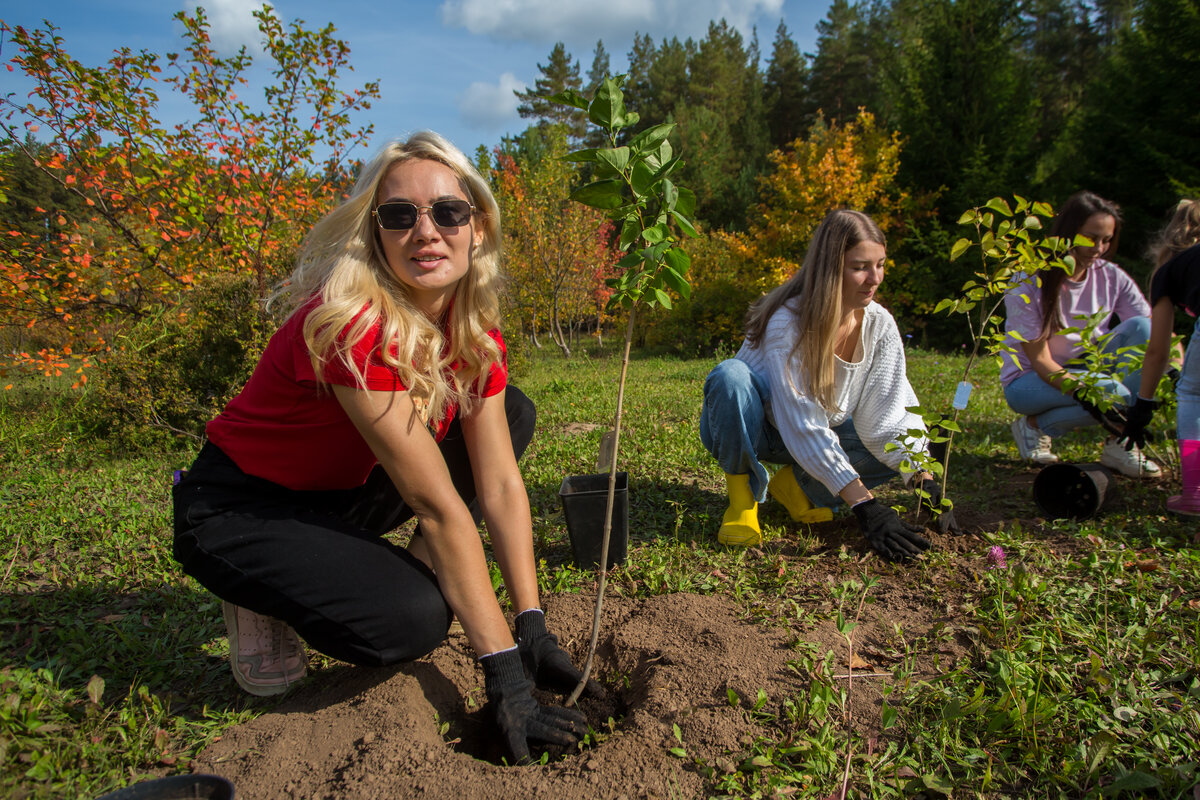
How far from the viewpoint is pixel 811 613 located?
7.06 ft

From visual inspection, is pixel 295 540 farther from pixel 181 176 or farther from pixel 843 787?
pixel 181 176

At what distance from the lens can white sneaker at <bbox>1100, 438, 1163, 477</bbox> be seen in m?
3.18

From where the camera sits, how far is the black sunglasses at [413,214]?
177 cm

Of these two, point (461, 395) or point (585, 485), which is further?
point (585, 485)

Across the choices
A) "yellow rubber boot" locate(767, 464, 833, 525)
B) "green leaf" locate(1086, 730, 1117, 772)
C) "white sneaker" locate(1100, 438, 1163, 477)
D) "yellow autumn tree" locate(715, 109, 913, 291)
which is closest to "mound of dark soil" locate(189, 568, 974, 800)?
"green leaf" locate(1086, 730, 1117, 772)

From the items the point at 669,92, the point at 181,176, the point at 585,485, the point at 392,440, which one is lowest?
the point at 585,485

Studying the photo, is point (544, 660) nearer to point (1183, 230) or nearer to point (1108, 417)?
point (1108, 417)

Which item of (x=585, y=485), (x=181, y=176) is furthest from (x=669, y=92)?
(x=585, y=485)

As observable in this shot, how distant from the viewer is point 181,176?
5.05 metres

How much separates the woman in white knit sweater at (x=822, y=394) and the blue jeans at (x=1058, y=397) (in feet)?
3.80

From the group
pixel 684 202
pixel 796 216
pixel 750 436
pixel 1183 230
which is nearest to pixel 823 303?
pixel 750 436

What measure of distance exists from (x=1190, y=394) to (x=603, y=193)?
Result: 275 cm

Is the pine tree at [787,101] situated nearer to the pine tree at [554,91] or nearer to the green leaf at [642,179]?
the pine tree at [554,91]

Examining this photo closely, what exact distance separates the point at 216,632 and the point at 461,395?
4.15 feet
